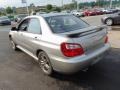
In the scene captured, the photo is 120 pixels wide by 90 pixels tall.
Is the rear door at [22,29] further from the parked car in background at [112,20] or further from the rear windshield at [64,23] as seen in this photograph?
the parked car in background at [112,20]

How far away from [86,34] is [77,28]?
830 millimetres

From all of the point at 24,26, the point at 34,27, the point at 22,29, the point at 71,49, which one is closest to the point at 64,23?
the point at 34,27

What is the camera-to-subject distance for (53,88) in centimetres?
414

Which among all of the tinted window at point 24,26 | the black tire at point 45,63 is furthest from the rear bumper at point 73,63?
the tinted window at point 24,26

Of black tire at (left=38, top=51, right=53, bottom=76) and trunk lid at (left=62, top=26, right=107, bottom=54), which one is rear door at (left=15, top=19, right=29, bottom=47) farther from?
trunk lid at (left=62, top=26, right=107, bottom=54)

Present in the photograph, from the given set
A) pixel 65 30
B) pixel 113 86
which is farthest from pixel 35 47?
pixel 113 86

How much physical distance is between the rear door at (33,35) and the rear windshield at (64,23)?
1.32 feet

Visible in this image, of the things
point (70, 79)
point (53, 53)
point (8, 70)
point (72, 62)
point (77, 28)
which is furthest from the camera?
point (8, 70)

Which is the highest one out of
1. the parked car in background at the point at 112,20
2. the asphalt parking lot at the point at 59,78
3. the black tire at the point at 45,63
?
the parked car in background at the point at 112,20

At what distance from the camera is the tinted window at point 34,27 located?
504cm

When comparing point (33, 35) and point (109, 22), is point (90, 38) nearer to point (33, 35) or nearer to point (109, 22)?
point (33, 35)

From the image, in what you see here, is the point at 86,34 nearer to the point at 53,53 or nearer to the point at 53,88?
the point at 53,53

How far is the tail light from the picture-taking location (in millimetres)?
3943

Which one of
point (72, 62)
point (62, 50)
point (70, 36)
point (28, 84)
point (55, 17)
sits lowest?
point (28, 84)
